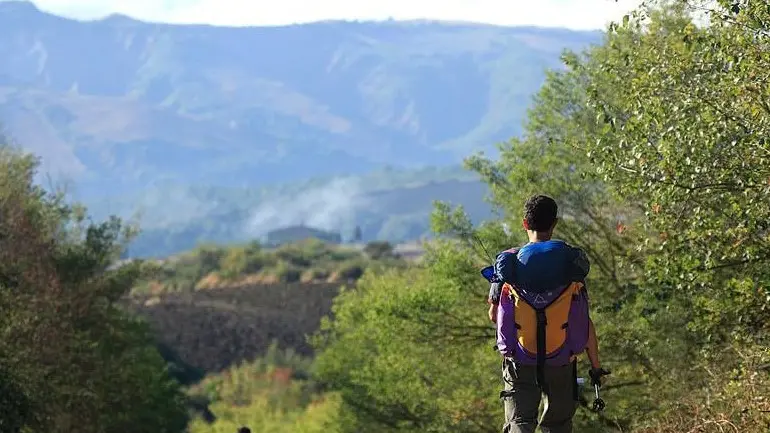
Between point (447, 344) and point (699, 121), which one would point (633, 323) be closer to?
point (447, 344)

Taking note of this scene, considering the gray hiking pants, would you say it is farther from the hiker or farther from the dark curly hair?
the dark curly hair

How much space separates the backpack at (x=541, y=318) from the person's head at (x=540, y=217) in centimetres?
20

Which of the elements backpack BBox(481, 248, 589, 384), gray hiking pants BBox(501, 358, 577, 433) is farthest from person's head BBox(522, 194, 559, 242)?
gray hiking pants BBox(501, 358, 577, 433)

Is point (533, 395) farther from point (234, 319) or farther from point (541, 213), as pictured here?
point (234, 319)

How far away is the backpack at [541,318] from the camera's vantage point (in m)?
6.69

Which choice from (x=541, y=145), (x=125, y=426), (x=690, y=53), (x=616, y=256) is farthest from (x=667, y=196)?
(x=125, y=426)

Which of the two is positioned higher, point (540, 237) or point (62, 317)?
point (540, 237)

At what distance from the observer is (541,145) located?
727 inches

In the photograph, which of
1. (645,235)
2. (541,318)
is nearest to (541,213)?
(541,318)

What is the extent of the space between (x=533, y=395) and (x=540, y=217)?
1081 millimetres

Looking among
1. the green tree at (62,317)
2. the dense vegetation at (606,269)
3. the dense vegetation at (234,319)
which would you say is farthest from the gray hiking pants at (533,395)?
the dense vegetation at (234,319)

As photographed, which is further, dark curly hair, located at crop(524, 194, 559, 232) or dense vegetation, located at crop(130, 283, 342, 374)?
dense vegetation, located at crop(130, 283, 342, 374)

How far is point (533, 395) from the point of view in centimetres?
690

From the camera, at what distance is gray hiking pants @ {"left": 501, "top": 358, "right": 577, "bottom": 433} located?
6.86 meters
